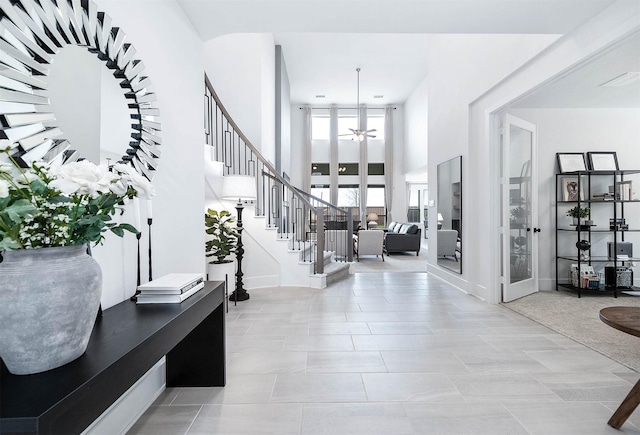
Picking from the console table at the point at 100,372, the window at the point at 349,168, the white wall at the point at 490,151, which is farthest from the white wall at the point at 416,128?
the console table at the point at 100,372

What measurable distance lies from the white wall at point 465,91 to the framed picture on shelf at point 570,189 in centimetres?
154

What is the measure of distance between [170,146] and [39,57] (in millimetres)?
1021

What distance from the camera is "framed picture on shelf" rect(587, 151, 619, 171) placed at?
5000 mm

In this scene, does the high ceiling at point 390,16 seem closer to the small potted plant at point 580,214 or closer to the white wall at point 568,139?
the white wall at point 568,139

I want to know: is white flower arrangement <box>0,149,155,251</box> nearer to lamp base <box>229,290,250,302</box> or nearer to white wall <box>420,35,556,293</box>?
lamp base <box>229,290,250,302</box>

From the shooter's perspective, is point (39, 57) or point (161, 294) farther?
point (161, 294)

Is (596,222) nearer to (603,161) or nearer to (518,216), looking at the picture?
(603,161)

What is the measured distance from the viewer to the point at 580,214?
15.6 ft

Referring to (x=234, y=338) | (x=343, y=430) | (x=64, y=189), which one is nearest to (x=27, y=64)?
(x=64, y=189)

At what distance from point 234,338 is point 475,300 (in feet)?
10.3

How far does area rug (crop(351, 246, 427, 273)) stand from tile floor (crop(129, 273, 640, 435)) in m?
3.04

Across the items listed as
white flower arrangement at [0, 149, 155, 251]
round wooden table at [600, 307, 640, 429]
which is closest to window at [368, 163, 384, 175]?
round wooden table at [600, 307, 640, 429]

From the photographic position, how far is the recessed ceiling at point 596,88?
3.17 metres

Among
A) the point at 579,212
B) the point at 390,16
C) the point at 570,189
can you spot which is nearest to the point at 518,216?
the point at 579,212
